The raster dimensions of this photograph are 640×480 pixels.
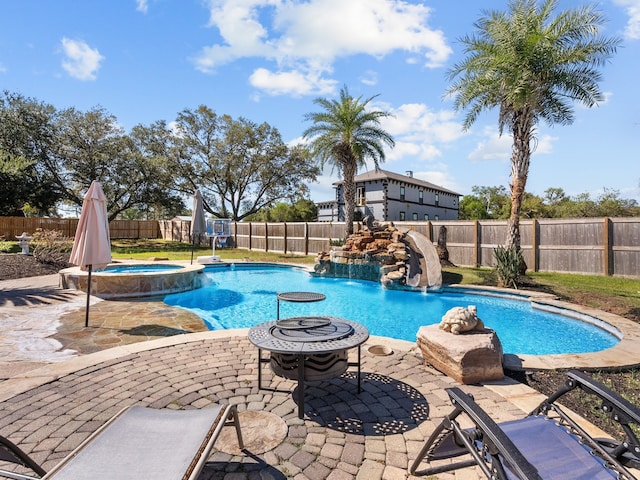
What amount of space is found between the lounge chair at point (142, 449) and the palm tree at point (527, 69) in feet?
36.6

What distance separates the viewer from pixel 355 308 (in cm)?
880

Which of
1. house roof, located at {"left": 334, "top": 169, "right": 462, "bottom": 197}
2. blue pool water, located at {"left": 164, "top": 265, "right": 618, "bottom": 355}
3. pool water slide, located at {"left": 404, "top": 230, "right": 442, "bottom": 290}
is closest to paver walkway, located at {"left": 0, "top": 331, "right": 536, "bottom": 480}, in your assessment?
blue pool water, located at {"left": 164, "top": 265, "right": 618, "bottom": 355}

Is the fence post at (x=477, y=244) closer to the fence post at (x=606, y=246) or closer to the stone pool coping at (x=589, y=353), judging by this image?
the fence post at (x=606, y=246)

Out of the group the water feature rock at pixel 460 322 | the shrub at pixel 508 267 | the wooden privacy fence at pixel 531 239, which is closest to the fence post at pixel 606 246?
the wooden privacy fence at pixel 531 239

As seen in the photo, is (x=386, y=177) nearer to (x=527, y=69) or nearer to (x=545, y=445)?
(x=527, y=69)

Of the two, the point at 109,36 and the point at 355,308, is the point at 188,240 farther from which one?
the point at 355,308

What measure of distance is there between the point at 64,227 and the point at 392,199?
27816mm

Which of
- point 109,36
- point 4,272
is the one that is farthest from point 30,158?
point 109,36

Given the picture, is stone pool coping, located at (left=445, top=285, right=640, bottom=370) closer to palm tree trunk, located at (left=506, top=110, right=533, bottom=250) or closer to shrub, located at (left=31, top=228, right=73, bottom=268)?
palm tree trunk, located at (left=506, top=110, right=533, bottom=250)

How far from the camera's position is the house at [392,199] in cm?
3148

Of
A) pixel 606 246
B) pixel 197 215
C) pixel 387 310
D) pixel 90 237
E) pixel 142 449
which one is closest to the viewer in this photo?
pixel 142 449

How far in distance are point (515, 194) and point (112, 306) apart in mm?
12185

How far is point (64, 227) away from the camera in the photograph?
83.5 feet

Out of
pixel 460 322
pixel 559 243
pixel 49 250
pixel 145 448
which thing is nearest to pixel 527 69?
pixel 559 243
